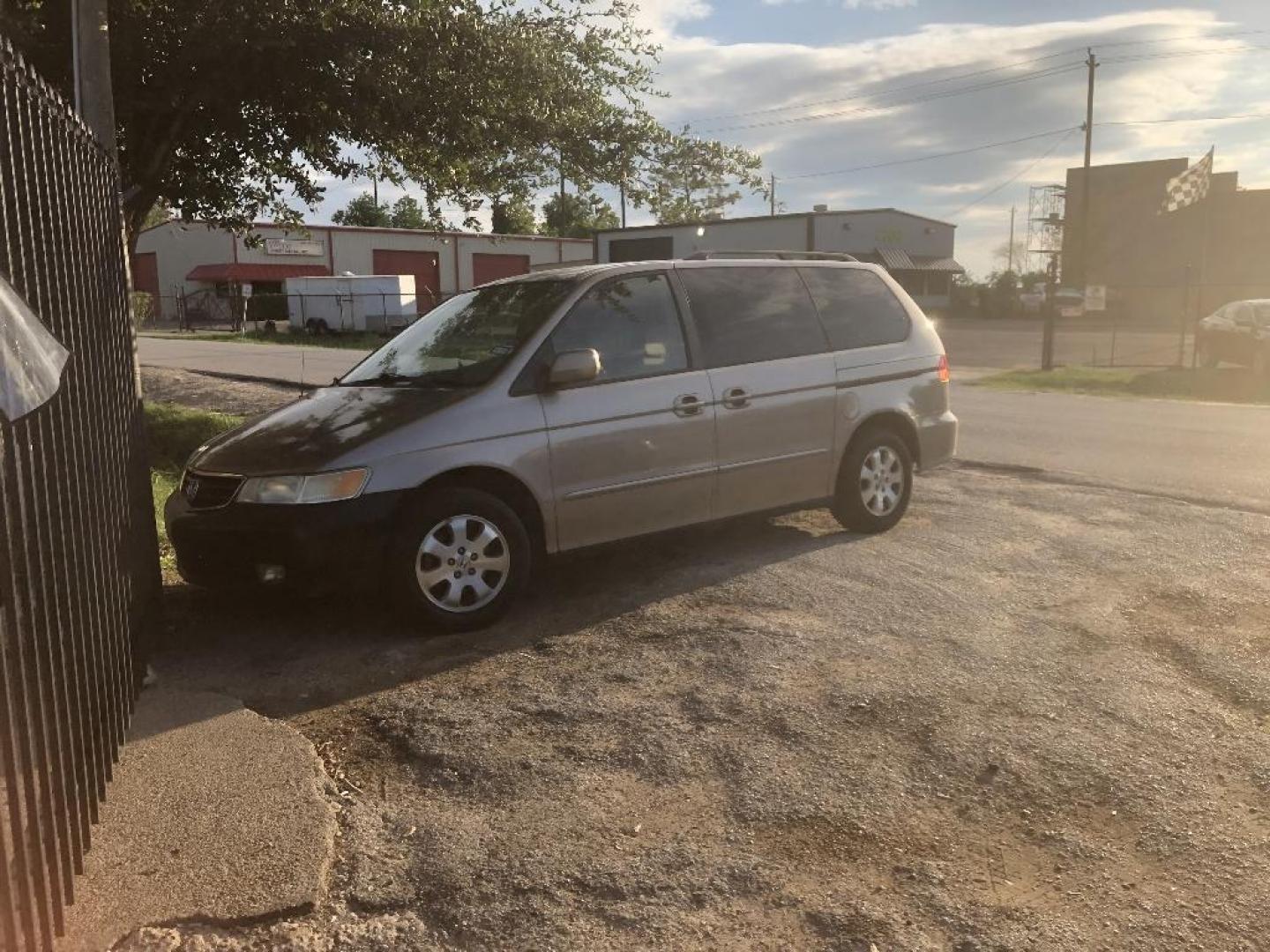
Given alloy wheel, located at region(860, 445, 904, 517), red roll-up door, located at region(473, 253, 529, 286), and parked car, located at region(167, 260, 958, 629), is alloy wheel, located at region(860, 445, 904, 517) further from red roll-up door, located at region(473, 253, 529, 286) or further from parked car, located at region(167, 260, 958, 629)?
red roll-up door, located at region(473, 253, 529, 286)

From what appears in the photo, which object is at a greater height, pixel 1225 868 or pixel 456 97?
pixel 456 97

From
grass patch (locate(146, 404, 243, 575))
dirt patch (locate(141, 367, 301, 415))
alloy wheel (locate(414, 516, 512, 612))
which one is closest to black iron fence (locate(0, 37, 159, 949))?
alloy wheel (locate(414, 516, 512, 612))

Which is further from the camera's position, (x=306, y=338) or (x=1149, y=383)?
(x=306, y=338)

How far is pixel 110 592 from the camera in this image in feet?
11.8

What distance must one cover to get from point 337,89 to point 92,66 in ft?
8.90

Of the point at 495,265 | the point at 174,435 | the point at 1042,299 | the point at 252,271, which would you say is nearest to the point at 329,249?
the point at 252,271

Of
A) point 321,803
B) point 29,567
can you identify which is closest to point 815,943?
point 321,803

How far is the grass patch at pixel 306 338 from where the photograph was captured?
34.3 metres

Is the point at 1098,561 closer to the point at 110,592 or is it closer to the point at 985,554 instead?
the point at 985,554

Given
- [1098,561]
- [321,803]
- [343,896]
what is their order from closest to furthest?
[343,896] < [321,803] < [1098,561]

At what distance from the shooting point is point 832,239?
5300cm

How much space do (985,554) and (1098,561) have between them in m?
0.63

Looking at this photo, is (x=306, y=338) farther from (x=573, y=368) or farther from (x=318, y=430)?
(x=573, y=368)

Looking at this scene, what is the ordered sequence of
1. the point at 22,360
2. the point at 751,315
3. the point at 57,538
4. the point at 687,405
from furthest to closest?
the point at 751,315
the point at 687,405
the point at 57,538
the point at 22,360
